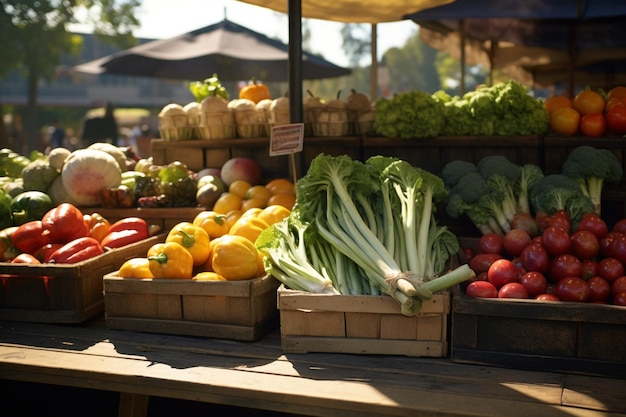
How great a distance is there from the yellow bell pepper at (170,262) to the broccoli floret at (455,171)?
1735 mm

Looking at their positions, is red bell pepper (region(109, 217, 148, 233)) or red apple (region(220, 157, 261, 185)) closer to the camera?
red bell pepper (region(109, 217, 148, 233))

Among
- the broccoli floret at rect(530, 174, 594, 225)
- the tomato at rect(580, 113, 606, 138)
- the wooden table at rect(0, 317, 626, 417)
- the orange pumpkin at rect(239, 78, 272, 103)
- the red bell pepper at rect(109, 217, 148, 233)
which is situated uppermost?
the orange pumpkin at rect(239, 78, 272, 103)

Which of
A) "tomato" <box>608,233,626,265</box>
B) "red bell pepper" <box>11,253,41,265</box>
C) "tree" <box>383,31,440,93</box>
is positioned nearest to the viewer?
"tomato" <box>608,233,626,265</box>

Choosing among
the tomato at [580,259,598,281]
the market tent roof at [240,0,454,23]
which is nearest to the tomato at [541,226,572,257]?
the tomato at [580,259,598,281]

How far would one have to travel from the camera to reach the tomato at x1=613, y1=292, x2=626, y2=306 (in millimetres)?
2520

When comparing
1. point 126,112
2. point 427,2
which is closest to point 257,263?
point 427,2

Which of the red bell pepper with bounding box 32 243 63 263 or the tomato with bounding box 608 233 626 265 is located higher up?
the tomato with bounding box 608 233 626 265

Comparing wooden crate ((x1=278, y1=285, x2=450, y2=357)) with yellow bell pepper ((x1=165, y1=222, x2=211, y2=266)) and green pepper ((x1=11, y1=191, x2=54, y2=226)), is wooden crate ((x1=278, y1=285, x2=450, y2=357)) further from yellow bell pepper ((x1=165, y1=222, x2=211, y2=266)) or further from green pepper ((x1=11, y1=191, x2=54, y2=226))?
green pepper ((x1=11, y1=191, x2=54, y2=226))

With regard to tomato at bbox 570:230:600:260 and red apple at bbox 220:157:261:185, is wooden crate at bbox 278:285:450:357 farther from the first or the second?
red apple at bbox 220:157:261:185

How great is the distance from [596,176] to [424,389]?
1.99 m

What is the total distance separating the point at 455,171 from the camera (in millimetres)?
3848

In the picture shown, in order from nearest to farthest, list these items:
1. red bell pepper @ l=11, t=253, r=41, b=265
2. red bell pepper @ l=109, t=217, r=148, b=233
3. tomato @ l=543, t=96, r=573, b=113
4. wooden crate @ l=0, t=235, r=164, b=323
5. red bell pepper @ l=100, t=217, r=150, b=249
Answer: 1. wooden crate @ l=0, t=235, r=164, b=323
2. red bell pepper @ l=11, t=253, r=41, b=265
3. red bell pepper @ l=100, t=217, r=150, b=249
4. red bell pepper @ l=109, t=217, r=148, b=233
5. tomato @ l=543, t=96, r=573, b=113

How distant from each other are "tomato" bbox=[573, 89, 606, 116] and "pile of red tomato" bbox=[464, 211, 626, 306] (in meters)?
1.26

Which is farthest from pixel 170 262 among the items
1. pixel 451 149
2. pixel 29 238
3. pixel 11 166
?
pixel 11 166
